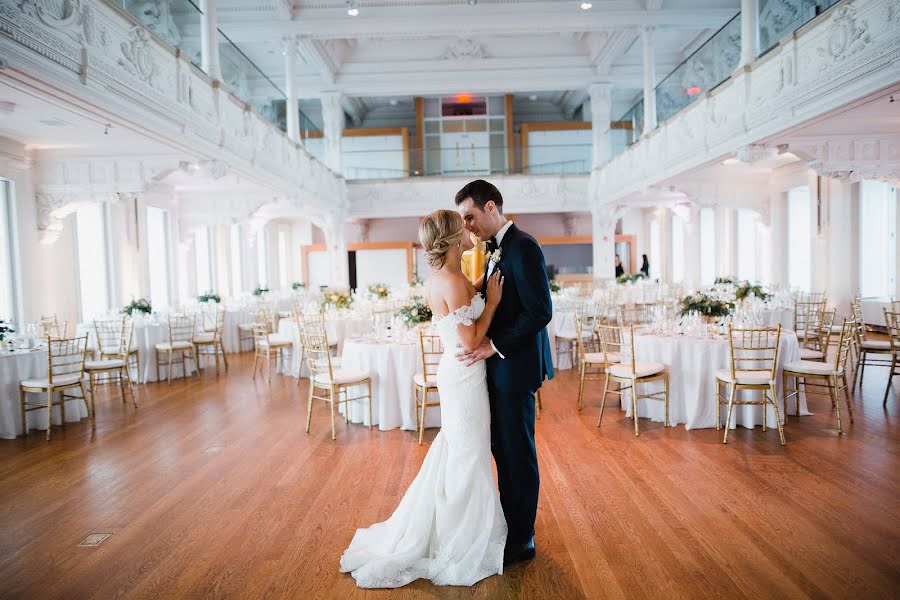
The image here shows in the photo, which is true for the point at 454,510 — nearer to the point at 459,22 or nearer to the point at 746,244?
the point at 459,22

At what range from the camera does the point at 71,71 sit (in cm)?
471

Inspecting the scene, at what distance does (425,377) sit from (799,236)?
480 inches

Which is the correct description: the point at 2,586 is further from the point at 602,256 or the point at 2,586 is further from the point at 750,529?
the point at 602,256

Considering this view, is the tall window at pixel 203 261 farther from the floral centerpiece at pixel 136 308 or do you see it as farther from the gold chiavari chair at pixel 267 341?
the gold chiavari chair at pixel 267 341

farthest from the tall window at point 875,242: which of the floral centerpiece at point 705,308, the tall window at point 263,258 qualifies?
the tall window at point 263,258

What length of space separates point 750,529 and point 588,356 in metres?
3.36

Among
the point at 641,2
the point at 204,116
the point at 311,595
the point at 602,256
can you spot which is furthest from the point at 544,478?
the point at 602,256

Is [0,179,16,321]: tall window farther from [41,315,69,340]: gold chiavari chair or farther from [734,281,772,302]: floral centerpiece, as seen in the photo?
[734,281,772,302]: floral centerpiece

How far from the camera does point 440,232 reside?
2.67m

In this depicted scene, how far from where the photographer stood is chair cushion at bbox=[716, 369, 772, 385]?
4.91m

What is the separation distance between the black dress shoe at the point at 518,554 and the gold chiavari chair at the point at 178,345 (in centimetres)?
683

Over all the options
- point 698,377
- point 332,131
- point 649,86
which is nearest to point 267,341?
point 698,377

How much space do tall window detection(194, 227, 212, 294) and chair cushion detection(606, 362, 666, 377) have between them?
508 inches

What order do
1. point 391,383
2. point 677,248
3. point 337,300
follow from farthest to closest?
point 677,248, point 337,300, point 391,383
